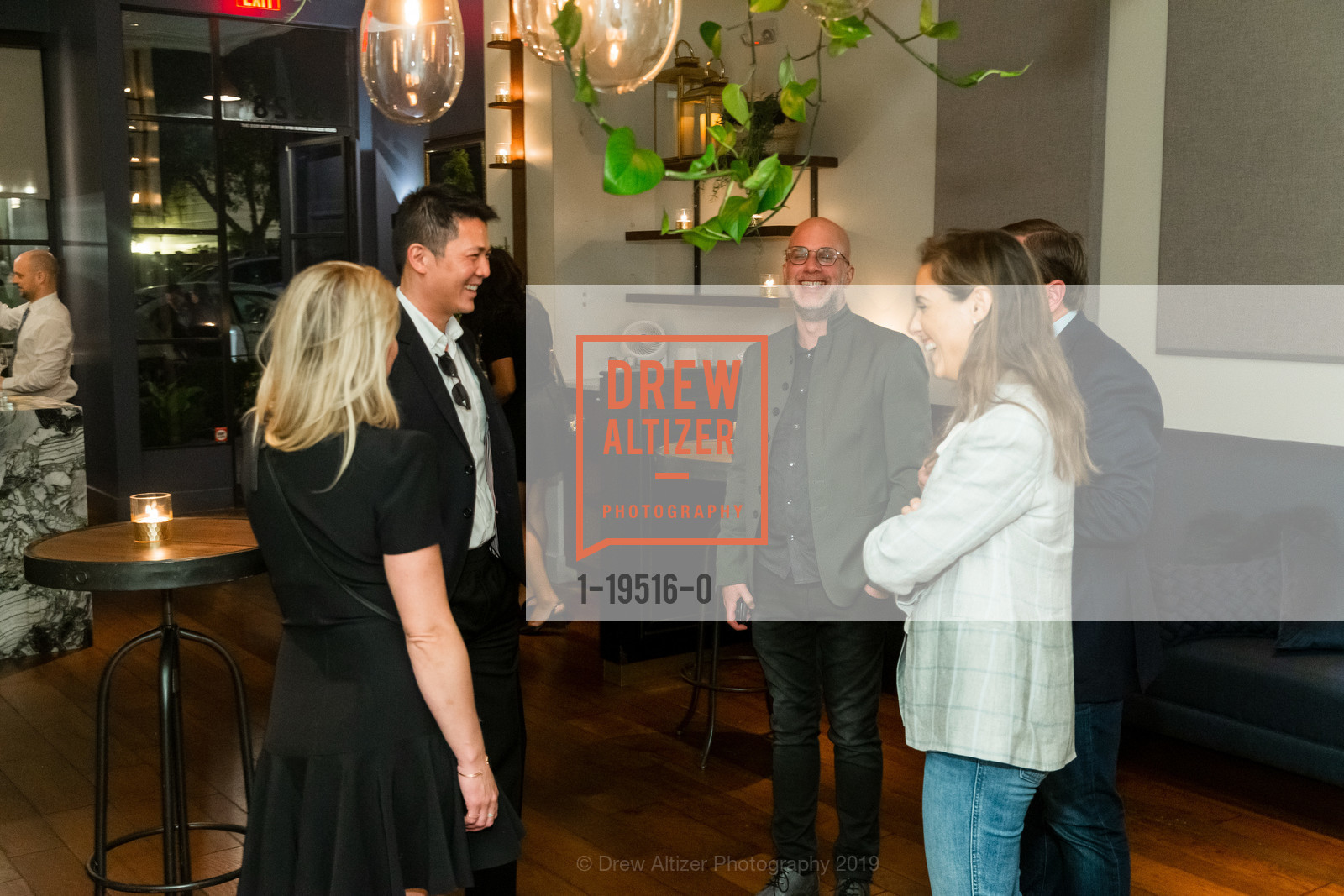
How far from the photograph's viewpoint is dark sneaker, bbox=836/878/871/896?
8.16 ft

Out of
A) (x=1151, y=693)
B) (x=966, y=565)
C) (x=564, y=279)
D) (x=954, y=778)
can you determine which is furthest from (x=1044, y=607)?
(x=564, y=279)

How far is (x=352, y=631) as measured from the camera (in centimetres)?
162

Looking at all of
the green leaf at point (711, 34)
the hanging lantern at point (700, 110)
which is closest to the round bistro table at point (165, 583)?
the green leaf at point (711, 34)

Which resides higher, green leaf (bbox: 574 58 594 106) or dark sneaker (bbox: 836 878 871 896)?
green leaf (bbox: 574 58 594 106)

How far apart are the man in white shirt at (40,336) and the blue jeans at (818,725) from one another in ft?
14.6

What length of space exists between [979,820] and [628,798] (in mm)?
1680

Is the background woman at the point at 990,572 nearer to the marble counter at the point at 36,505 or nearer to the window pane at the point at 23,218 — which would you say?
the marble counter at the point at 36,505

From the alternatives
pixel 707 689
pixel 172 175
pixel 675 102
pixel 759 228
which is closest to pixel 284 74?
pixel 172 175

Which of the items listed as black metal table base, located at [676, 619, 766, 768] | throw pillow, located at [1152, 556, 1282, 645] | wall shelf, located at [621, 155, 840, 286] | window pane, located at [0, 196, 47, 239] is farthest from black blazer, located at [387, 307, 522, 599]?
window pane, located at [0, 196, 47, 239]

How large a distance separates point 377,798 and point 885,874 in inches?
59.0

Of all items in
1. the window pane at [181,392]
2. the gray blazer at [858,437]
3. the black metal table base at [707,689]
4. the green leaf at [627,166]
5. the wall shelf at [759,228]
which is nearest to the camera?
the green leaf at [627,166]

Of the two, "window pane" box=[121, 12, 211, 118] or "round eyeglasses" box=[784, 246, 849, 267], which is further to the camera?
"window pane" box=[121, 12, 211, 118]

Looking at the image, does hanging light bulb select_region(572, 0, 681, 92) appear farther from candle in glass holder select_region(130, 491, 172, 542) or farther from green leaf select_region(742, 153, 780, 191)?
candle in glass holder select_region(130, 491, 172, 542)

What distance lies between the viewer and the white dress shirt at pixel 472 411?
2.17 metres
